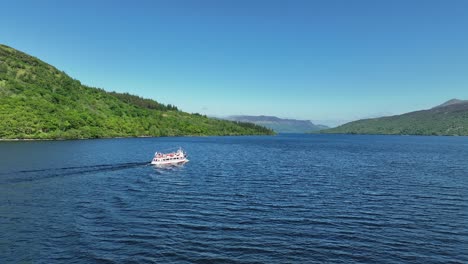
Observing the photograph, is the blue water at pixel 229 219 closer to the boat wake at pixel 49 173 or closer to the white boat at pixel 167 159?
the boat wake at pixel 49 173

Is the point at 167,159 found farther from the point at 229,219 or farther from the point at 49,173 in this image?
the point at 229,219

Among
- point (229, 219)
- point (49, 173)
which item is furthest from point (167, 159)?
point (229, 219)

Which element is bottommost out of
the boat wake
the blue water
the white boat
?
the blue water

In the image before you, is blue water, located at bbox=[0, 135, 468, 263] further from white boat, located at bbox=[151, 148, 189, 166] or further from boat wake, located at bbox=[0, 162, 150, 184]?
white boat, located at bbox=[151, 148, 189, 166]

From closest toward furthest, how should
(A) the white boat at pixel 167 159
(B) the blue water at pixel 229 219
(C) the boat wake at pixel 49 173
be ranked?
(B) the blue water at pixel 229 219 → (C) the boat wake at pixel 49 173 → (A) the white boat at pixel 167 159

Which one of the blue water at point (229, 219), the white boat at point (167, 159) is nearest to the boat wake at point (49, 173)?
the blue water at point (229, 219)

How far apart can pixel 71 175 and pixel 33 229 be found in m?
45.2

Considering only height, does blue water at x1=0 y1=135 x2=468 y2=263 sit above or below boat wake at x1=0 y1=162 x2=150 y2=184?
below

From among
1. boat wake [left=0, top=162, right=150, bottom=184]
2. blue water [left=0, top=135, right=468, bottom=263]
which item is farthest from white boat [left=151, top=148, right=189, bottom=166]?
blue water [left=0, top=135, right=468, bottom=263]

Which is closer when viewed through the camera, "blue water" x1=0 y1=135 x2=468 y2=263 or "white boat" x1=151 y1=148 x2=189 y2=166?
"blue water" x1=0 y1=135 x2=468 y2=263

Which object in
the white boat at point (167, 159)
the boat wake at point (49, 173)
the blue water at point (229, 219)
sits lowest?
the blue water at point (229, 219)

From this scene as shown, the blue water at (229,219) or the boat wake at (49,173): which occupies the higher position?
the boat wake at (49,173)

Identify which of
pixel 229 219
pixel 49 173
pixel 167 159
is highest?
pixel 167 159

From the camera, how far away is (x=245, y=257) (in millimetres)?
34656
